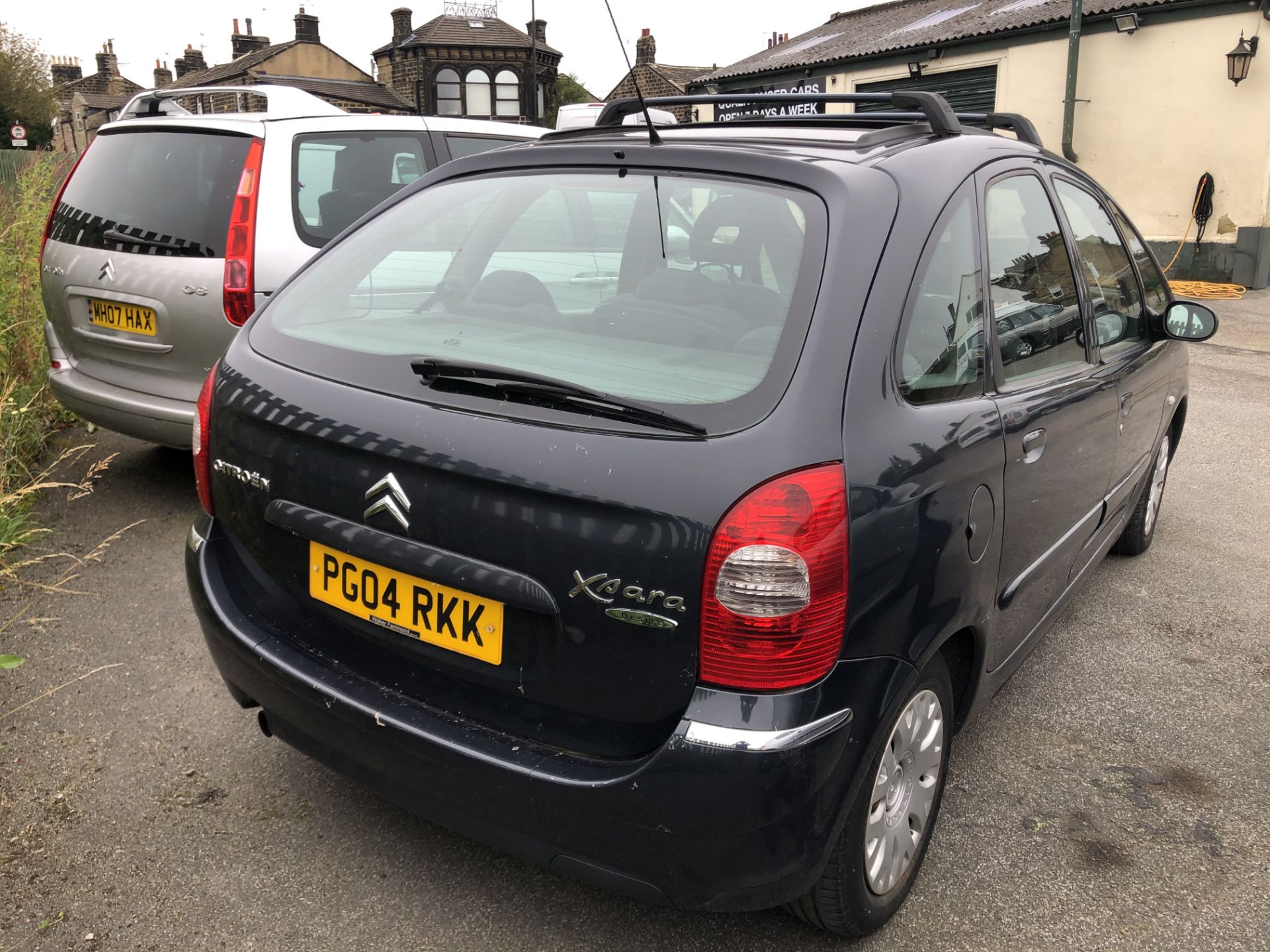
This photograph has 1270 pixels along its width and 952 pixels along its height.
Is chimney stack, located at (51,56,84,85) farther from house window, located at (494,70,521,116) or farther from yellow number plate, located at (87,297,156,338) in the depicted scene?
yellow number plate, located at (87,297,156,338)

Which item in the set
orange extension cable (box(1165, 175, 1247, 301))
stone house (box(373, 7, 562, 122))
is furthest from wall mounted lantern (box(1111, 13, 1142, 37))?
stone house (box(373, 7, 562, 122))

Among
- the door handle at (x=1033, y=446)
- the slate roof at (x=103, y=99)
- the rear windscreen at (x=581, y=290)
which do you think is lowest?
Result: the door handle at (x=1033, y=446)

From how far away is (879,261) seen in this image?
203 centimetres

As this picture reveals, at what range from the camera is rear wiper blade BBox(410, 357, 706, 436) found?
185 centimetres

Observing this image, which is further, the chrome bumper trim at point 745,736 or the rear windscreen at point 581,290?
the rear windscreen at point 581,290

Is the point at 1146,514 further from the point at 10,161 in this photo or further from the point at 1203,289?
the point at 10,161

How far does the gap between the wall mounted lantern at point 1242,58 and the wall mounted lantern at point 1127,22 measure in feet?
5.43

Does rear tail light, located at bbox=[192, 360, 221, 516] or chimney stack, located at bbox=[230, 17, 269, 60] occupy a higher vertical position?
chimney stack, located at bbox=[230, 17, 269, 60]

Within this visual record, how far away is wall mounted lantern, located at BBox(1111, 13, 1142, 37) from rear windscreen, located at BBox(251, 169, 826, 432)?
15972 millimetres

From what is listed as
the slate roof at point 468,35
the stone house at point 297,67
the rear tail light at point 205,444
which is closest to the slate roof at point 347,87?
the stone house at point 297,67

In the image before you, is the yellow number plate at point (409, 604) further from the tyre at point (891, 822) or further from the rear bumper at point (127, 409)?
the rear bumper at point (127, 409)

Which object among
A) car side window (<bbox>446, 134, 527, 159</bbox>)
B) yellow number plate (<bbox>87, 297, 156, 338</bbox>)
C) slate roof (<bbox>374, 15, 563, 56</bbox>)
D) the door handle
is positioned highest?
slate roof (<bbox>374, 15, 563, 56</bbox>)

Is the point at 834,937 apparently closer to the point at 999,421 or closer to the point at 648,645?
the point at 648,645

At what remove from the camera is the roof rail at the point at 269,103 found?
16.6 feet
